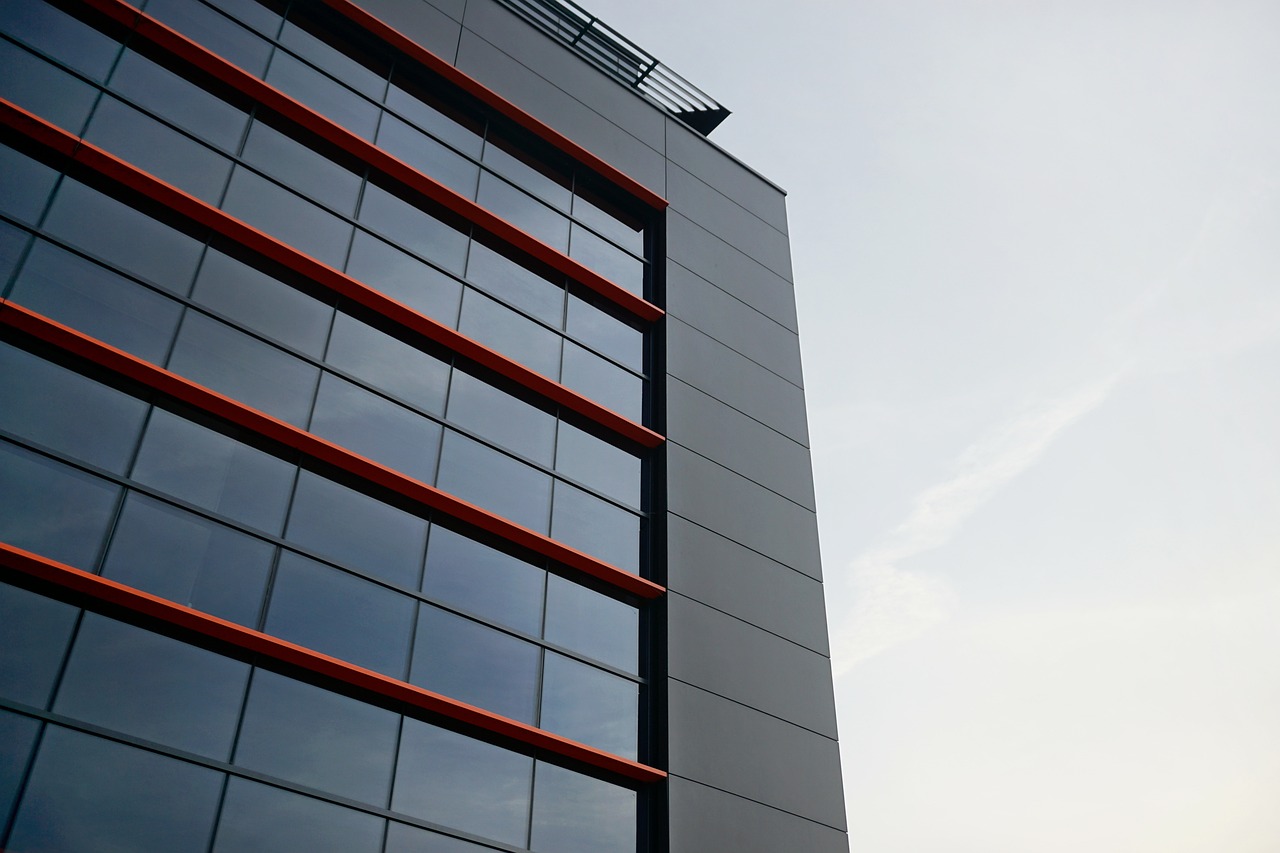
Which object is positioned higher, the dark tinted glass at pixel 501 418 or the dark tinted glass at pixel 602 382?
the dark tinted glass at pixel 602 382

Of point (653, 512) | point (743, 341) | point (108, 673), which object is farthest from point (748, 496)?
point (108, 673)

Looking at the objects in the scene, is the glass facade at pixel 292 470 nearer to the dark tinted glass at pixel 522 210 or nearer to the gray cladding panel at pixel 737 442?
the dark tinted glass at pixel 522 210

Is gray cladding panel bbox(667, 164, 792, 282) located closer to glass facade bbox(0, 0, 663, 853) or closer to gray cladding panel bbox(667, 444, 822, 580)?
glass facade bbox(0, 0, 663, 853)

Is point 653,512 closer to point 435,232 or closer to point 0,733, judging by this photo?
point 435,232

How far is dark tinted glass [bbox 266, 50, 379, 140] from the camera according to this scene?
61.5 ft

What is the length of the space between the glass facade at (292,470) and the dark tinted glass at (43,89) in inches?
1.9

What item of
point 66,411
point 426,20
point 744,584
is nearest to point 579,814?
point 744,584

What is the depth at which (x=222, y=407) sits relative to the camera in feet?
47.9

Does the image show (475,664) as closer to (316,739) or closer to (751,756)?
(316,739)

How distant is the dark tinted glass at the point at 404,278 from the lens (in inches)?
699

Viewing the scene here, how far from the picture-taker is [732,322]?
23016 millimetres

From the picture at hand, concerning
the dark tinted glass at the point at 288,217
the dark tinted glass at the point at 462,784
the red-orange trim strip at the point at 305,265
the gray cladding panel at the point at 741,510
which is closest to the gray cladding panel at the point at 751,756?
the dark tinted glass at the point at 462,784

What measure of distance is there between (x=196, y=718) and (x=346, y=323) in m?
6.76

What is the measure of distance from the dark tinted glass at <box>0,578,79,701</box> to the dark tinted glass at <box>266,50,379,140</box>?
10.1m
